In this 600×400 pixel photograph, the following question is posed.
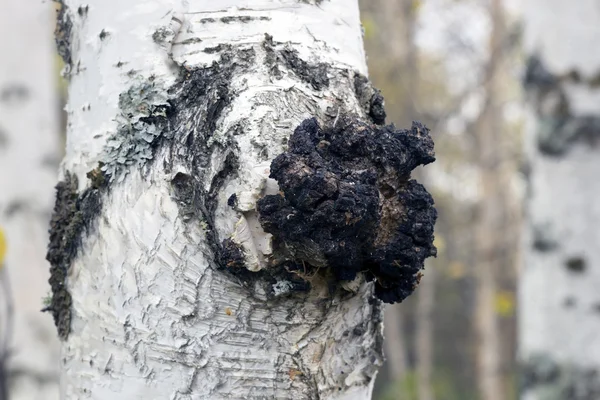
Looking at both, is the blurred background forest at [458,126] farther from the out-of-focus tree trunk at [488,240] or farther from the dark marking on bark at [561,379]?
the dark marking on bark at [561,379]

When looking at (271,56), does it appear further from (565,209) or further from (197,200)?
(565,209)

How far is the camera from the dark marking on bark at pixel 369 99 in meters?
0.80

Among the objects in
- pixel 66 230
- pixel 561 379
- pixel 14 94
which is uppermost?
pixel 14 94

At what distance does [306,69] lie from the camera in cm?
75

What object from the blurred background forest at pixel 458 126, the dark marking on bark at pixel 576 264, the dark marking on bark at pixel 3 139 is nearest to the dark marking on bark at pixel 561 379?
the dark marking on bark at pixel 576 264

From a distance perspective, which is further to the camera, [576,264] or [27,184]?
[27,184]

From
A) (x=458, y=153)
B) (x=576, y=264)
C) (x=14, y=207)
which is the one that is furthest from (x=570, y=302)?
(x=458, y=153)

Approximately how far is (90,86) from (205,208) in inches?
10.1

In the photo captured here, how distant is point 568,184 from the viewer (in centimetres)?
217

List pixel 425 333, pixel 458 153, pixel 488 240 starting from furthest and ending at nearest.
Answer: pixel 458 153 < pixel 425 333 < pixel 488 240

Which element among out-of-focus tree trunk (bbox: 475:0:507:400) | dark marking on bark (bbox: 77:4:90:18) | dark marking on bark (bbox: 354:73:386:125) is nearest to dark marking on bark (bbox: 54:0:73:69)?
dark marking on bark (bbox: 77:4:90:18)

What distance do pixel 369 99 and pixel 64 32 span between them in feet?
1.45

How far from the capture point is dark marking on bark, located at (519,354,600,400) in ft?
7.01

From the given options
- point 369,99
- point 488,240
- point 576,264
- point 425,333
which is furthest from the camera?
point 425,333
